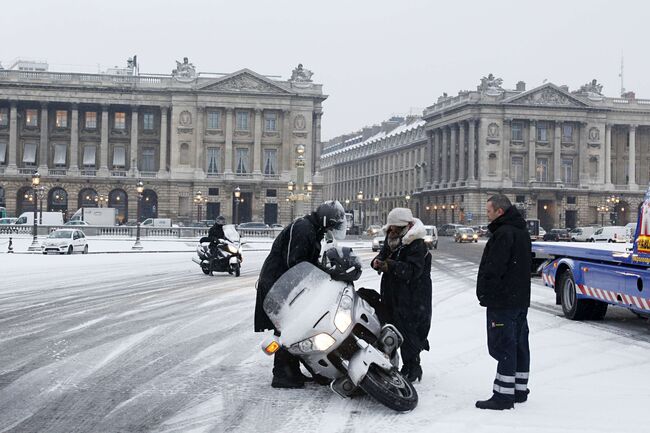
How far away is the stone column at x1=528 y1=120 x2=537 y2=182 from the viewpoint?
10444 cm

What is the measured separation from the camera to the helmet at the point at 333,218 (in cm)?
791

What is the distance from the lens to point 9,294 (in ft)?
61.2

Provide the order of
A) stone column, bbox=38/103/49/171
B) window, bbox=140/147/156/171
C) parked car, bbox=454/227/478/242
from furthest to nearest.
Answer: window, bbox=140/147/156/171, stone column, bbox=38/103/49/171, parked car, bbox=454/227/478/242

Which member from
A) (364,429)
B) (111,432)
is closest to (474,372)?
(364,429)

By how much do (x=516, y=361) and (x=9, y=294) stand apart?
565 inches

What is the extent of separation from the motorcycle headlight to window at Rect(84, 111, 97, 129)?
3757 inches

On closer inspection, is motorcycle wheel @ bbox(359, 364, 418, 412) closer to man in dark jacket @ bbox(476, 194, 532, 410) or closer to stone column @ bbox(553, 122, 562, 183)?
man in dark jacket @ bbox(476, 194, 532, 410)

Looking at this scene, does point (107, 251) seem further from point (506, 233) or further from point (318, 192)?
point (318, 192)

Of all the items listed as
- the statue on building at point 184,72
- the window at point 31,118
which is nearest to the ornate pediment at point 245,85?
the statue on building at point 184,72

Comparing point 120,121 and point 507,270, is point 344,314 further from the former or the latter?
point 120,121

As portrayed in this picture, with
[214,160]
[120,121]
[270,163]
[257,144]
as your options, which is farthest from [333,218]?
[120,121]

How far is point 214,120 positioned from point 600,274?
85.9 m

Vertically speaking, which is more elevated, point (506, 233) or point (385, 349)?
point (506, 233)

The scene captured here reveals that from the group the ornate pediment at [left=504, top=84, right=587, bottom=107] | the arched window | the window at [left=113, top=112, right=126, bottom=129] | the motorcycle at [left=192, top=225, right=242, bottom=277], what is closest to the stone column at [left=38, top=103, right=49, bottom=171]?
the window at [left=113, top=112, right=126, bottom=129]
